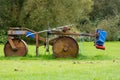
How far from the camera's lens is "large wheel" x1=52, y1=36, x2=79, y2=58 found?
Result: 20969 millimetres

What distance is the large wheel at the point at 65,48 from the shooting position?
68.8 ft

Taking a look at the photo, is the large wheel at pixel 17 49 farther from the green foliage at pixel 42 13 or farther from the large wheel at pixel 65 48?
the green foliage at pixel 42 13

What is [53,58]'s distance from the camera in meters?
21.0

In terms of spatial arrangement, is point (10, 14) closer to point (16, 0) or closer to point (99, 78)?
point (16, 0)

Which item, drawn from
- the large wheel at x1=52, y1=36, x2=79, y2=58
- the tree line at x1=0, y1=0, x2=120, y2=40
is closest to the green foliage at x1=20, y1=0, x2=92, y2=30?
the tree line at x1=0, y1=0, x2=120, y2=40

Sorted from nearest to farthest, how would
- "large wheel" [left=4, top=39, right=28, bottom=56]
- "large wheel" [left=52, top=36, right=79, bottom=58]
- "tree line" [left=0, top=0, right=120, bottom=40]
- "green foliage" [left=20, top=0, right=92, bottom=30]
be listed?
"large wheel" [left=52, top=36, right=79, bottom=58] < "large wheel" [left=4, top=39, right=28, bottom=56] < "green foliage" [left=20, top=0, right=92, bottom=30] < "tree line" [left=0, top=0, right=120, bottom=40]

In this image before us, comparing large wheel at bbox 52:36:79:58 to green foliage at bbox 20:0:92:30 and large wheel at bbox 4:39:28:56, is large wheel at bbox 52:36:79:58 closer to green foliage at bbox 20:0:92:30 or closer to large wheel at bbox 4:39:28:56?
large wheel at bbox 4:39:28:56

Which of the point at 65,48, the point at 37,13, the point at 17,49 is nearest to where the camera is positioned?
the point at 65,48

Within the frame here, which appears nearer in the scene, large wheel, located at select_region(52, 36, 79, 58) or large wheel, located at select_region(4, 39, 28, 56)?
large wheel, located at select_region(52, 36, 79, 58)

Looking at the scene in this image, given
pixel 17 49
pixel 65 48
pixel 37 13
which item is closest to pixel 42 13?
pixel 37 13

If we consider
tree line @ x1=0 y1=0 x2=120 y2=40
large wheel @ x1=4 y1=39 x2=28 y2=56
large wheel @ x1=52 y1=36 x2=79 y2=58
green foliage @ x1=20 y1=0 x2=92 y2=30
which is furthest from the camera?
tree line @ x1=0 y1=0 x2=120 y2=40

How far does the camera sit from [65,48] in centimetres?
2100

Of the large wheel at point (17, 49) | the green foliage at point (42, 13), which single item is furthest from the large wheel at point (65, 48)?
the green foliage at point (42, 13)

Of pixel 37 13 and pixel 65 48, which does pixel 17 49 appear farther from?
pixel 37 13
